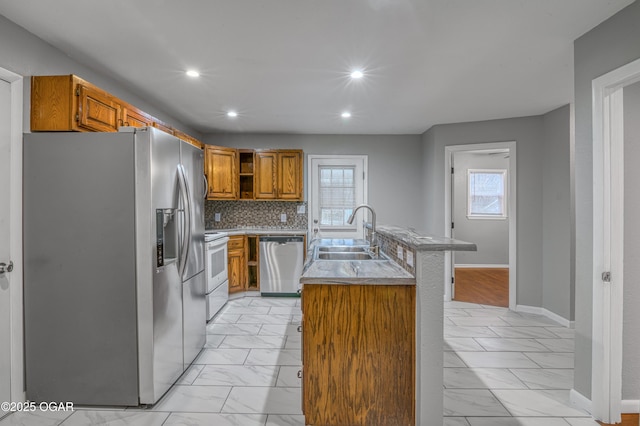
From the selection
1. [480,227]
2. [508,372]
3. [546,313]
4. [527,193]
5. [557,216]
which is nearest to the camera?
[508,372]

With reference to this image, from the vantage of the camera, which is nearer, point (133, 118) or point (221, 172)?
point (133, 118)

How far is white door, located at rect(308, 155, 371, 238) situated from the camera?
5359 millimetres

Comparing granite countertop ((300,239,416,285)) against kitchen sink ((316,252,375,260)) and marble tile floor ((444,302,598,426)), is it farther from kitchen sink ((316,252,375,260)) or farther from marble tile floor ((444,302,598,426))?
marble tile floor ((444,302,598,426))

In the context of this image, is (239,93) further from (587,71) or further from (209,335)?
(587,71)

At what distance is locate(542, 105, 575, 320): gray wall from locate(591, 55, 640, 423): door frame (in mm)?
1794

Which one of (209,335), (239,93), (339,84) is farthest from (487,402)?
(239,93)

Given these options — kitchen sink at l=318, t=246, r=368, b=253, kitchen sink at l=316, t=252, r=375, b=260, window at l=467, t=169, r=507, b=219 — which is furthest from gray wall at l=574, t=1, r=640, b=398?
window at l=467, t=169, r=507, b=219

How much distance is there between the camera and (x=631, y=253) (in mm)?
2100

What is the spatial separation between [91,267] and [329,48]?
2.22 m

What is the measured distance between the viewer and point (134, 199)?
82.5 inches

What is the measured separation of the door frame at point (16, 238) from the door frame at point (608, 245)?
3646 mm

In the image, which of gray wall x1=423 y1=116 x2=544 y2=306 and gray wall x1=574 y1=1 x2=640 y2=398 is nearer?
gray wall x1=574 y1=1 x2=640 y2=398

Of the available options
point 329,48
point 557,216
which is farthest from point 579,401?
point 329,48

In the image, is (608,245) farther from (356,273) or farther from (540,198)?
(540,198)
